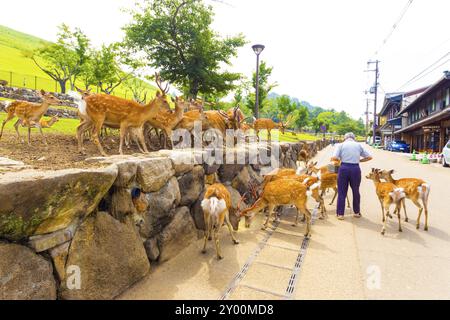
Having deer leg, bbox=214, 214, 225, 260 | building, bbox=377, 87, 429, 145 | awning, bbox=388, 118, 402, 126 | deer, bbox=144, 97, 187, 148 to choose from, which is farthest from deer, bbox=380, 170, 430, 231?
awning, bbox=388, 118, 402, 126

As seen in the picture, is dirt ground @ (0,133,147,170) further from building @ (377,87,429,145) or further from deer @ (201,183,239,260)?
building @ (377,87,429,145)

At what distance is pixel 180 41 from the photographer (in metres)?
17.8

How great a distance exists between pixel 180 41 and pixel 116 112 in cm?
1510

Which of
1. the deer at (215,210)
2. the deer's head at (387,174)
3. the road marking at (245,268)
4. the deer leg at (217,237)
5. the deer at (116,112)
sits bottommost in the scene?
the road marking at (245,268)

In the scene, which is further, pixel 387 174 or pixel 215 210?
pixel 387 174

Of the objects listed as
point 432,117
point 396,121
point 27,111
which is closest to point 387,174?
point 27,111

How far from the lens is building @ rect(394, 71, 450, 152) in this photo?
2222cm

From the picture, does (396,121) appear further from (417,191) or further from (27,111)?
(27,111)

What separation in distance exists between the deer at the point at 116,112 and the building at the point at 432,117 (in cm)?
2160

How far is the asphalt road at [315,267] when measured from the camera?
323cm

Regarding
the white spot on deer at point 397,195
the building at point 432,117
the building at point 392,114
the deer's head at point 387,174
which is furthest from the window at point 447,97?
the white spot on deer at point 397,195

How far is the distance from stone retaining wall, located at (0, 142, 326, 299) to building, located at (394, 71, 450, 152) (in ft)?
72.4

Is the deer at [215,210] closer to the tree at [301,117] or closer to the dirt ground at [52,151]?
the dirt ground at [52,151]
